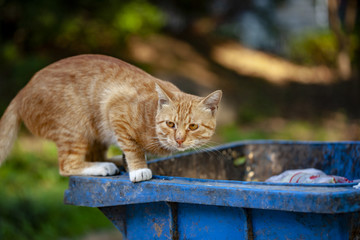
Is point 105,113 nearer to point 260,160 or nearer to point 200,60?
point 260,160

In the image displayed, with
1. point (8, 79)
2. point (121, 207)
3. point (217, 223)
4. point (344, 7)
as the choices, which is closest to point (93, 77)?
point (121, 207)

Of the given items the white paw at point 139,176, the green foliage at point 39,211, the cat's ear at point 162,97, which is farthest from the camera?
the green foliage at point 39,211

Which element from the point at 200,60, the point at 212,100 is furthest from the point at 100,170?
the point at 200,60

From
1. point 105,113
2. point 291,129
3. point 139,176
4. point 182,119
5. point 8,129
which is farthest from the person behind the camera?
point 291,129

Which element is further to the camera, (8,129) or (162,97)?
(8,129)

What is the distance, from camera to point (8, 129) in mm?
3246

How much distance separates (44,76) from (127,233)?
1.27 meters

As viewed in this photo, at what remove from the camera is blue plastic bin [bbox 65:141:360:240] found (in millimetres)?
1915

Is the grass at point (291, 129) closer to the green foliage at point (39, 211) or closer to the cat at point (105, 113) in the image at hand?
the green foliage at point (39, 211)

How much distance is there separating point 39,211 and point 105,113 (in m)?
3.06

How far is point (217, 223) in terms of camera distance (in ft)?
7.20

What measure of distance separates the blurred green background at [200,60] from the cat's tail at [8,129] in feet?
7.51

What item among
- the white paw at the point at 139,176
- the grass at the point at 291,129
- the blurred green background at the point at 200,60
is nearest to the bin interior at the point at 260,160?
the white paw at the point at 139,176

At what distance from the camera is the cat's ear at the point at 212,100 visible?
281cm
